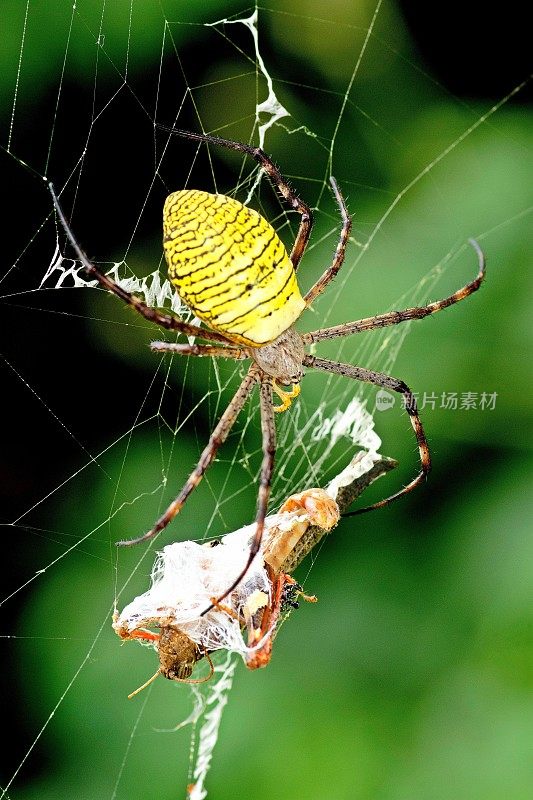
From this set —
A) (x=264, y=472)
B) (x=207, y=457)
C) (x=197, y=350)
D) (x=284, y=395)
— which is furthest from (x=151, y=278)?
(x=264, y=472)

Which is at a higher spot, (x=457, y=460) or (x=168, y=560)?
(x=457, y=460)

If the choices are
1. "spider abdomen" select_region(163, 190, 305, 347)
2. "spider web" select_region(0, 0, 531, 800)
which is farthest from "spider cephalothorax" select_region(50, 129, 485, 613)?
"spider web" select_region(0, 0, 531, 800)

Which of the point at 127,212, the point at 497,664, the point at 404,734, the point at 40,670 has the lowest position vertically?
the point at 40,670

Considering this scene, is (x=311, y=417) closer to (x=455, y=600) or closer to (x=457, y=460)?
(x=457, y=460)

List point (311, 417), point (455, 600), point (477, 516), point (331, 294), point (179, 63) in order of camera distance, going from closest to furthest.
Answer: point (455, 600)
point (477, 516)
point (179, 63)
point (331, 294)
point (311, 417)

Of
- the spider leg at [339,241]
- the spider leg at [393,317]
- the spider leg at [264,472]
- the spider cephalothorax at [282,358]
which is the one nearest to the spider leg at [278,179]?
the spider leg at [339,241]

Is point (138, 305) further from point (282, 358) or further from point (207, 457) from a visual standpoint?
point (282, 358)

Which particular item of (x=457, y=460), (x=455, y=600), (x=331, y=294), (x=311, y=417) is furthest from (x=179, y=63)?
(x=455, y=600)
